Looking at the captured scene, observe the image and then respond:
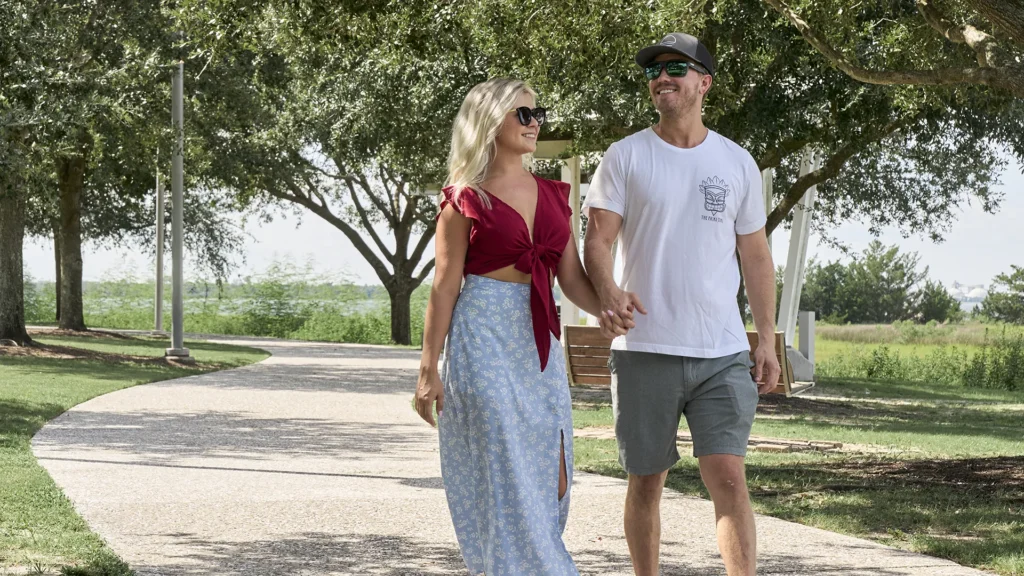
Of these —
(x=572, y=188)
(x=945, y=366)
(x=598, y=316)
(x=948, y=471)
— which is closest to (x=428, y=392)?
(x=598, y=316)

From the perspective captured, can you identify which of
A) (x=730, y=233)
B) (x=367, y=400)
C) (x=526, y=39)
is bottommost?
(x=367, y=400)

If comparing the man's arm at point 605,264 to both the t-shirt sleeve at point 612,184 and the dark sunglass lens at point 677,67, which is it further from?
the dark sunglass lens at point 677,67

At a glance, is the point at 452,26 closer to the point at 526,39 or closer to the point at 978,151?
the point at 526,39

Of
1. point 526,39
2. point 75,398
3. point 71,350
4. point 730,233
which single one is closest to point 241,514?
point 730,233

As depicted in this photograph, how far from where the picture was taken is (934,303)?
54750mm

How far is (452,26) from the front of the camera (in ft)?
34.7

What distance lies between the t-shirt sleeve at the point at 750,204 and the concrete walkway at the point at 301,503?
1.79 metres

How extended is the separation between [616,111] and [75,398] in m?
7.03

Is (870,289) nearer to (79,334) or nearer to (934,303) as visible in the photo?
(934,303)

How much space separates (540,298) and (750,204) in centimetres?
Result: 84

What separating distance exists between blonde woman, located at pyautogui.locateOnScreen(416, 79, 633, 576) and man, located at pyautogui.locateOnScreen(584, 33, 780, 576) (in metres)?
0.23

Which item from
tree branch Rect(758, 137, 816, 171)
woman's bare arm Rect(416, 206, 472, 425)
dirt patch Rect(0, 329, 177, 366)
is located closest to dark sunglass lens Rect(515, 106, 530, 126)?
woman's bare arm Rect(416, 206, 472, 425)

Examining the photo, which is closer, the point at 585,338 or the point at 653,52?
the point at 653,52

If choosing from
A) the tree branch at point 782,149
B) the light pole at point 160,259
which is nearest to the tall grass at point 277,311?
the light pole at point 160,259
